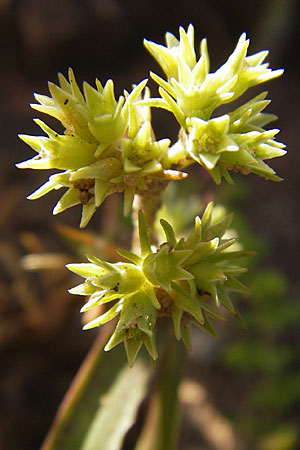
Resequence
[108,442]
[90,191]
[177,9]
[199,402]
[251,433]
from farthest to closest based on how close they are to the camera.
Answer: [177,9] < [199,402] < [251,433] < [108,442] < [90,191]

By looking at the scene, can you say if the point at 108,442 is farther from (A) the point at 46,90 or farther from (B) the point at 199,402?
(A) the point at 46,90

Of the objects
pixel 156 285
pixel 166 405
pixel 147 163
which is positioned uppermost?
pixel 147 163

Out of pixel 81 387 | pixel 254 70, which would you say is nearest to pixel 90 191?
pixel 254 70

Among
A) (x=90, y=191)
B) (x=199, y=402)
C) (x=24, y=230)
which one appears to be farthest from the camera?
(x=24, y=230)

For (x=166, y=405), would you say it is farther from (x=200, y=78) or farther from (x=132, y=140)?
(x=200, y=78)

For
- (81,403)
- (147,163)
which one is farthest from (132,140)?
(81,403)

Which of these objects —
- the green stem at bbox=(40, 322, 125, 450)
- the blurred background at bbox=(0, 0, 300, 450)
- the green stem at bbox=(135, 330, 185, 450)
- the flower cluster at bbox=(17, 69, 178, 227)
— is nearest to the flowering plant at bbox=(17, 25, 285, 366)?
the flower cluster at bbox=(17, 69, 178, 227)
